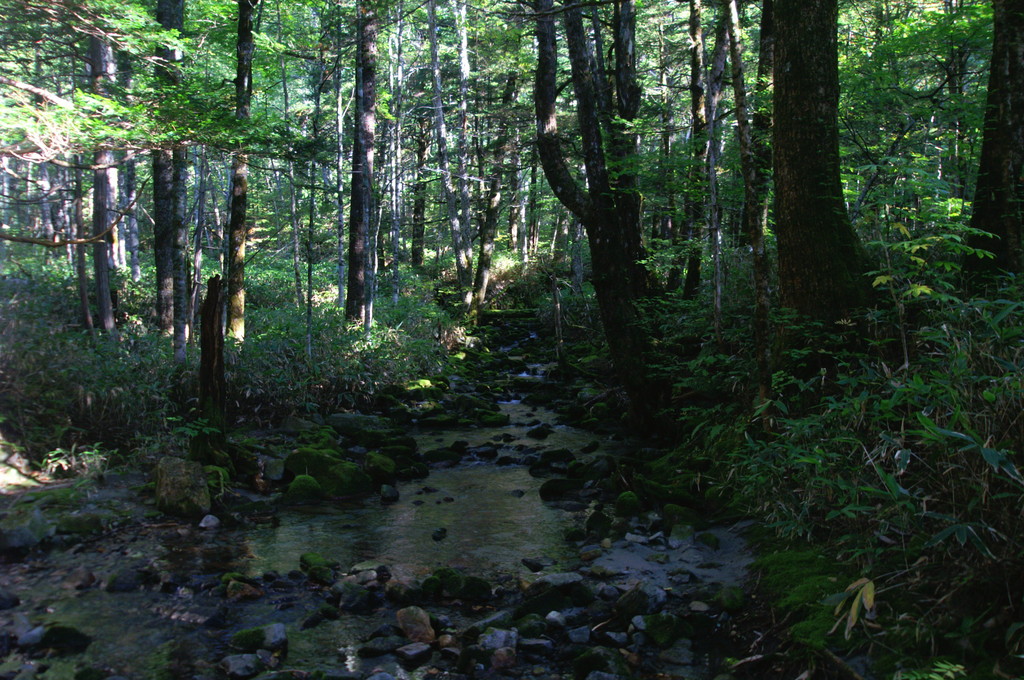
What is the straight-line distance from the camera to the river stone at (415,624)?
15.1ft

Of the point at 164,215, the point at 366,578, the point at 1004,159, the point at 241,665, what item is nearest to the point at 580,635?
the point at 366,578

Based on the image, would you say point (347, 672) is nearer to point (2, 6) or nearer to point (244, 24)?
point (2, 6)

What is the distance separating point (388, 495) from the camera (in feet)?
26.0

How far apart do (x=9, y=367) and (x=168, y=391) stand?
184cm

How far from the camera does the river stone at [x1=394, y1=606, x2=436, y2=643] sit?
4.60 metres

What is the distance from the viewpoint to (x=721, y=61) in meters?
10.4

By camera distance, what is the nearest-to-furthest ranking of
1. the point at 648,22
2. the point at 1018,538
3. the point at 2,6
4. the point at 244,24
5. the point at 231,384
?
the point at 1018,538 < the point at 2,6 < the point at 231,384 < the point at 244,24 < the point at 648,22

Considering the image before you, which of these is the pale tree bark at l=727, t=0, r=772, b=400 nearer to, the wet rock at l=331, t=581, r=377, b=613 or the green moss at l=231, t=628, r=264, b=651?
the wet rock at l=331, t=581, r=377, b=613

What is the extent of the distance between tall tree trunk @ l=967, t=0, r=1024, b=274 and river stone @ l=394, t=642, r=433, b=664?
5.44m

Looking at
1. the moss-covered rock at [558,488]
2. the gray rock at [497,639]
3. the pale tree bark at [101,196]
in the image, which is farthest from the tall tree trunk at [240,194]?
the gray rock at [497,639]

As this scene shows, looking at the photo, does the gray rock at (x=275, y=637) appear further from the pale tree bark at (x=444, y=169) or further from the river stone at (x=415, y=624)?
the pale tree bark at (x=444, y=169)

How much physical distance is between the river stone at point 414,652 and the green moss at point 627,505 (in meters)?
2.89

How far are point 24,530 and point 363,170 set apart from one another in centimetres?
997

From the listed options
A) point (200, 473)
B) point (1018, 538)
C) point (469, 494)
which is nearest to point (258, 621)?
point (200, 473)
